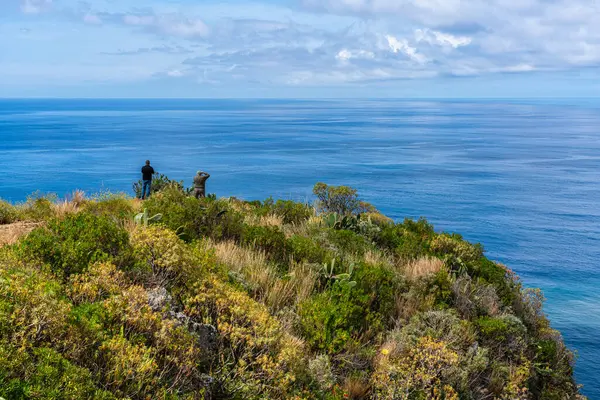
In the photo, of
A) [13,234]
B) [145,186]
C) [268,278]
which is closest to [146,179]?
[145,186]

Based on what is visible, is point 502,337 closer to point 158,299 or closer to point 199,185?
point 158,299

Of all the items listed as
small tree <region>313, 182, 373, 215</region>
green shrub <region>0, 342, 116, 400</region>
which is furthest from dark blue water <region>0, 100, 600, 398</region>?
green shrub <region>0, 342, 116, 400</region>

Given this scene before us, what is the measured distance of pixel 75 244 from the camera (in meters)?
7.98

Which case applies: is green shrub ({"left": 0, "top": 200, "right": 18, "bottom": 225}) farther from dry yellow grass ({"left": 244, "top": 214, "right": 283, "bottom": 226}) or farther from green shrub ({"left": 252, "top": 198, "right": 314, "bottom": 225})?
green shrub ({"left": 252, "top": 198, "right": 314, "bottom": 225})

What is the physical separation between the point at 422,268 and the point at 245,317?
6.38 m

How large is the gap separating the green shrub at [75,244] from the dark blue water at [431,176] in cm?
2929

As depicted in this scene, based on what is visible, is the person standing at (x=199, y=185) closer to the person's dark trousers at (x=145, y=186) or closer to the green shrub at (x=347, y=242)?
the person's dark trousers at (x=145, y=186)

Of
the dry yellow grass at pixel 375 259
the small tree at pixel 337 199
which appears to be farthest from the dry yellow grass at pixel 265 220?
the small tree at pixel 337 199

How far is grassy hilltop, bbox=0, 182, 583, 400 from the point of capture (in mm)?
5484

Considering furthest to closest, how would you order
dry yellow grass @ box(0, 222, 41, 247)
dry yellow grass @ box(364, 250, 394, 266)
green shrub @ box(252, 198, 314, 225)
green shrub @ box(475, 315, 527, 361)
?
1. green shrub @ box(252, 198, 314, 225)
2. dry yellow grass @ box(364, 250, 394, 266)
3. green shrub @ box(475, 315, 527, 361)
4. dry yellow grass @ box(0, 222, 41, 247)

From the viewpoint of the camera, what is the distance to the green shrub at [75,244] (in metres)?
7.68

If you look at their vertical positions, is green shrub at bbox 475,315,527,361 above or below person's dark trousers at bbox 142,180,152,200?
below

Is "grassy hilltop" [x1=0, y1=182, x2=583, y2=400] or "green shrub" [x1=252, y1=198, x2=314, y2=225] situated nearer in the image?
"grassy hilltop" [x1=0, y1=182, x2=583, y2=400]

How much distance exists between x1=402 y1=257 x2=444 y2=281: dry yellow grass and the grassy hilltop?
8cm
